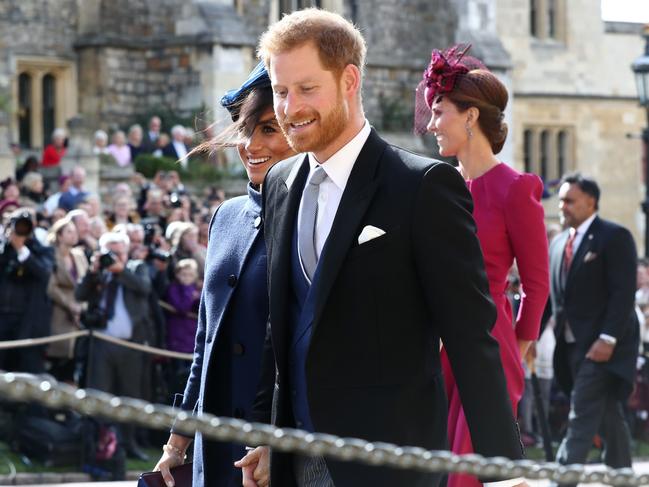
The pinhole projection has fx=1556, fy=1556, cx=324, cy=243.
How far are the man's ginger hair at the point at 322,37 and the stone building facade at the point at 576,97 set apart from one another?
26563mm

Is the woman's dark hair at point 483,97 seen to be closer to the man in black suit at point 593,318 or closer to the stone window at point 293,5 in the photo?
the man in black suit at point 593,318

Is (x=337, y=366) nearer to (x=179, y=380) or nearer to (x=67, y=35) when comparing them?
(x=179, y=380)

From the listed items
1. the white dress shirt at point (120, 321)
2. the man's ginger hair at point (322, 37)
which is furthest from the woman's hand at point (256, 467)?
the white dress shirt at point (120, 321)

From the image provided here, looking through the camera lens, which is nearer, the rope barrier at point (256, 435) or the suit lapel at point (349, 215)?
the rope barrier at point (256, 435)

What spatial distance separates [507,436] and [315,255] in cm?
67

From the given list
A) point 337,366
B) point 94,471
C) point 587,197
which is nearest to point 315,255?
point 337,366

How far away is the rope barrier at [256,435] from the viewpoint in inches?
97.8

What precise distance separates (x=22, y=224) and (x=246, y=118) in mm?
6345

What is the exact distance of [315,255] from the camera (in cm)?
398

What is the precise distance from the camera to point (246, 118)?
14.9 ft

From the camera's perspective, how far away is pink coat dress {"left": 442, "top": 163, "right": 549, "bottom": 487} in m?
5.52

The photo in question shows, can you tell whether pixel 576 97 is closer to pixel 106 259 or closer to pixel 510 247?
pixel 106 259

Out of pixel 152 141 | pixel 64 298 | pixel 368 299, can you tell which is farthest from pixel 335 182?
pixel 152 141

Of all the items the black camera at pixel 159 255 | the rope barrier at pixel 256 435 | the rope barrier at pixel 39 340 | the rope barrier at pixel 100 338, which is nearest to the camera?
the rope barrier at pixel 256 435
